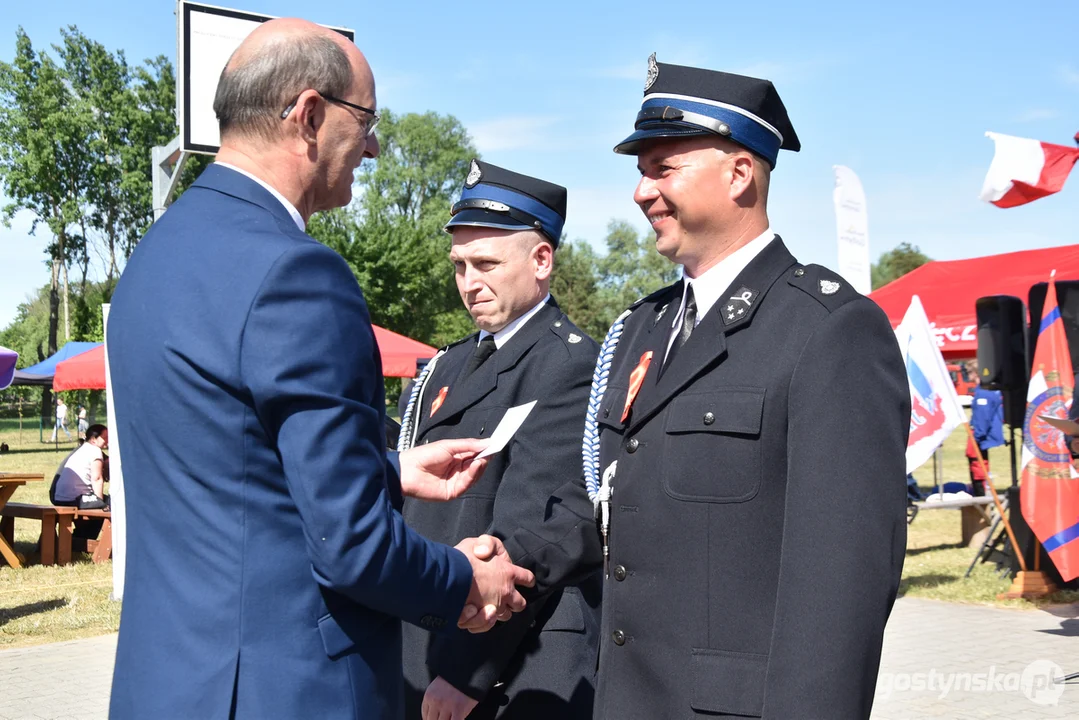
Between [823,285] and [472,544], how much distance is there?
99 cm

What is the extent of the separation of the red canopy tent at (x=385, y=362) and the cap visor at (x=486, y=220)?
12.6 meters

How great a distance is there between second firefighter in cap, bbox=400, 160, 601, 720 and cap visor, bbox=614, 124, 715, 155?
90 cm

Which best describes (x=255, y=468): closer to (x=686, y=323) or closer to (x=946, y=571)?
(x=686, y=323)

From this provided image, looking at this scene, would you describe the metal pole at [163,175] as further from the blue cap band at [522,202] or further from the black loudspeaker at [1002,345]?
the black loudspeaker at [1002,345]

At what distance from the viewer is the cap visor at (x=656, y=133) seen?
2330 millimetres

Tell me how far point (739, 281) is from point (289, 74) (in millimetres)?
1058

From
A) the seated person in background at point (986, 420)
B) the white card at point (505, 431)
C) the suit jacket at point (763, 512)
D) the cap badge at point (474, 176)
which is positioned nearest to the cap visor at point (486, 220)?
the cap badge at point (474, 176)

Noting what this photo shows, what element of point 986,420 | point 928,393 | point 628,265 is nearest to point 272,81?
point 928,393

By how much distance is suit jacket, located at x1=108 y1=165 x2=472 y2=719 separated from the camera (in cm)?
172

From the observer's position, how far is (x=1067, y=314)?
962 cm

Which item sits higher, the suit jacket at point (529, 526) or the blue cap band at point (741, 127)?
the blue cap band at point (741, 127)

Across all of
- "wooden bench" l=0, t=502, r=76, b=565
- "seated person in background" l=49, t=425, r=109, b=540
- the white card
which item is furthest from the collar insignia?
"seated person in background" l=49, t=425, r=109, b=540

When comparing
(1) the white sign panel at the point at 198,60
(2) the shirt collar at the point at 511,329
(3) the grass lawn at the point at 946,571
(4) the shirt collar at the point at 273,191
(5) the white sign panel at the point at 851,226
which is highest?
(1) the white sign panel at the point at 198,60

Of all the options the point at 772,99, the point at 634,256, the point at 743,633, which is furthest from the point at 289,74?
the point at 634,256
